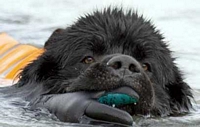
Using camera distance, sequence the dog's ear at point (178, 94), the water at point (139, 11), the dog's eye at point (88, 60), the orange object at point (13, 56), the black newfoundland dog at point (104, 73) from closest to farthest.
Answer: the black newfoundland dog at point (104, 73) → the dog's eye at point (88, 60) → the dog's ear at point (178, 94) → the orange object at point (13, 56) → the water at point (139, 11)

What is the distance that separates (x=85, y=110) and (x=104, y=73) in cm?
30

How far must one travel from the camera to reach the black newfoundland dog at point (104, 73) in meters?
5.01

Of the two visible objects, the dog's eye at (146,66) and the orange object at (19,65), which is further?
the orange object at (19,65)

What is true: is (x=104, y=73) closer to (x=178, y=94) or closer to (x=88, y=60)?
(x=88, y=60)

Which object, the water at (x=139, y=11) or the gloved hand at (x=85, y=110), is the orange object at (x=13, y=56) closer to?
the water at (x=139, y=11)

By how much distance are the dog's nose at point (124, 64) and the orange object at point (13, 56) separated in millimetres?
2552

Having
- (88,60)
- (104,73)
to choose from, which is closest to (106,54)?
(88,60)

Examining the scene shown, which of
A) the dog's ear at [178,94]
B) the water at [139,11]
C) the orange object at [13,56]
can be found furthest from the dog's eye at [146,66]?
the orange object at [13,56]

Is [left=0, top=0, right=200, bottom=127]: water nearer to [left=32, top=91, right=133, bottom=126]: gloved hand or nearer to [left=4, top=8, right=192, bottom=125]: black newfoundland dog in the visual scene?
[left=4, top=8, right=192, bottom=125]: black newfoundland dog

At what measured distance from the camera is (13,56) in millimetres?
8586

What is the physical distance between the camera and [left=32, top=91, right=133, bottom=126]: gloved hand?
4852 mm

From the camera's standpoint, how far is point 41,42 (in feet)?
34.5

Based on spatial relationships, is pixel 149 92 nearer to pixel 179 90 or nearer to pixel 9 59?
pixel 179 90

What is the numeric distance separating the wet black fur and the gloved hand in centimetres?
26
